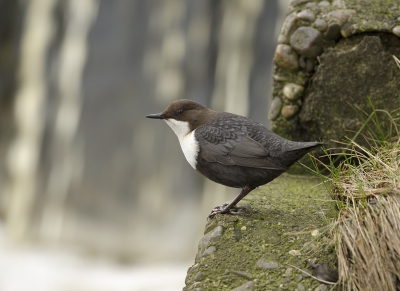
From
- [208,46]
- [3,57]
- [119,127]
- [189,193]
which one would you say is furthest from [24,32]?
[189,193]

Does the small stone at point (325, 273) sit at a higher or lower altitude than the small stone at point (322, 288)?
higher

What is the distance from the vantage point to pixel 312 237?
2111 mm

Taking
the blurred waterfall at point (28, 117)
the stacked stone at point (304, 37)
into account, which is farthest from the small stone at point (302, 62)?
the blurred waterfall at point (28, 117)

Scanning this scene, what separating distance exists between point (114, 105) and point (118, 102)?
67 millimetres

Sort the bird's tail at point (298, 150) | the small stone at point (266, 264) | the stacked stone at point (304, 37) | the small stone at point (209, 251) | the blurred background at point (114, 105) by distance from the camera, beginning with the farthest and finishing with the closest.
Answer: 1. the blurred background at point (114, 105)
2. the stacked stone at point (304, 37)
3. the bird's tail at point (298, 150)
4. the small stone at point (209, 251)
5. the small stone at point (266, 264)

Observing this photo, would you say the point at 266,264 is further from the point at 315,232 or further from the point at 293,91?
the point at 293,91

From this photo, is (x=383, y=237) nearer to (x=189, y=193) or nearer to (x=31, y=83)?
(x=189, y=193)

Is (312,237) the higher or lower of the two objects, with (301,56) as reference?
lower

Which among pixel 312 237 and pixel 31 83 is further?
pixel 31 83

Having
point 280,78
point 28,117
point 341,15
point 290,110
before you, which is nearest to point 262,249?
point 290,110

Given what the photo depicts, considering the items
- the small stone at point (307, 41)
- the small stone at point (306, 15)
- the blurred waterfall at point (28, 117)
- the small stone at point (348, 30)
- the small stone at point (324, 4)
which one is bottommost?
the blurred waterfall at point (28, 117)

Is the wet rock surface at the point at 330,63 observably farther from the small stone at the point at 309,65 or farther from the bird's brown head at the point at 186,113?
the bird's brown head at the point at 186,113

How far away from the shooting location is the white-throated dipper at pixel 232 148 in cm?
231

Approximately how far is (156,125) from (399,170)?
184 inches
